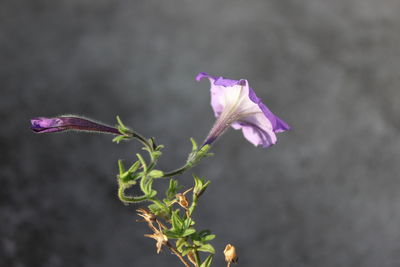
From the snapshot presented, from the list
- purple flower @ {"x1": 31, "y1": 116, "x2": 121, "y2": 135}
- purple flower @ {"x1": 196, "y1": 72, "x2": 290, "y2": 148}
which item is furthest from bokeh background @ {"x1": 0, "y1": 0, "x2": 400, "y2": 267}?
purple flower @ {"x1": 31, "y1": 116, "x2": 121, "y2": 135}

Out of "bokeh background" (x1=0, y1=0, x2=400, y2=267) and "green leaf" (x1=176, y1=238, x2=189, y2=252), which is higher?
"bokeh background" (x1=0, y1=0, x2=400, y2=267)

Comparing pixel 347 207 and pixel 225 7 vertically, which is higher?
pixel 225 7

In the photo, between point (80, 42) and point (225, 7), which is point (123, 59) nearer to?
point (80, 42)

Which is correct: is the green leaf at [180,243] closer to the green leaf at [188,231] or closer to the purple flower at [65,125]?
the green leaf at [188,231]

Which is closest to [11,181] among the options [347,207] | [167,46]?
[167,46]

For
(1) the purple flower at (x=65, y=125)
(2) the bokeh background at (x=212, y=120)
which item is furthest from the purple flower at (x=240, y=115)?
(2) the bokeh background at (x=212, y=120)

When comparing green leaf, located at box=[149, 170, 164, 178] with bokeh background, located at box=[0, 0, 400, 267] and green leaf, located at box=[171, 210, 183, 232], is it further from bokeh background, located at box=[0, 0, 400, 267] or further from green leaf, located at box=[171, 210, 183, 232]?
bokeh background, located at box=[0, 0, 400, 267]
